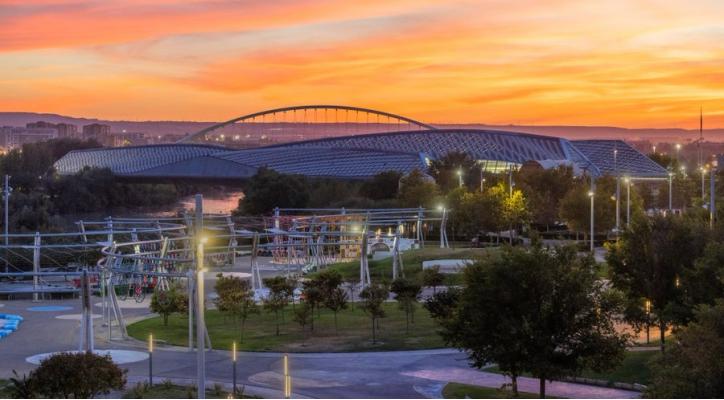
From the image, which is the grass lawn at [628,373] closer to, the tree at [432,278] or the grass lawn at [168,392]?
the grass lawn at [168,392]

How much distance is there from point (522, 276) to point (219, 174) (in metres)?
149

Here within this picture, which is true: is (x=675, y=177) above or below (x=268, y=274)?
above

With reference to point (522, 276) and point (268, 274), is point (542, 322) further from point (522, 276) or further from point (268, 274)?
point (268, 274)

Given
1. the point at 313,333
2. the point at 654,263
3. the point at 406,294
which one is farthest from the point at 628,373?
the point at 313,333

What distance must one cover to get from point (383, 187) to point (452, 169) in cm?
1303

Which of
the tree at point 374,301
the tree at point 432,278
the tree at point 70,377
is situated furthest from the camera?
the tree at point 432,278

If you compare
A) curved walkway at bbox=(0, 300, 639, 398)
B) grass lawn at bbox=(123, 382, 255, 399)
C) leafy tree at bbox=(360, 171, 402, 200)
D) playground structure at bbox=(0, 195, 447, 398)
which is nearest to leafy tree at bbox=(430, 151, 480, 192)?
leafy tree at bbox=(360, 171, 402, 200)

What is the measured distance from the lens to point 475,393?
104 ft

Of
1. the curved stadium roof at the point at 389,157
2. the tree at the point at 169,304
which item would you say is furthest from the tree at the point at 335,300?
the curved stadium roof at the point at 389,157

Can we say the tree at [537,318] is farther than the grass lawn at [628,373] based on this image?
No

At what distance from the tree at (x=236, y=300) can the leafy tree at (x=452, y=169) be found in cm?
8374

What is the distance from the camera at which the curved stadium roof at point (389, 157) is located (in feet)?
540

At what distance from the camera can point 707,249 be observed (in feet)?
105

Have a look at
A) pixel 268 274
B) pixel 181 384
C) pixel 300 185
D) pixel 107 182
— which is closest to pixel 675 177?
pixel 300 185
